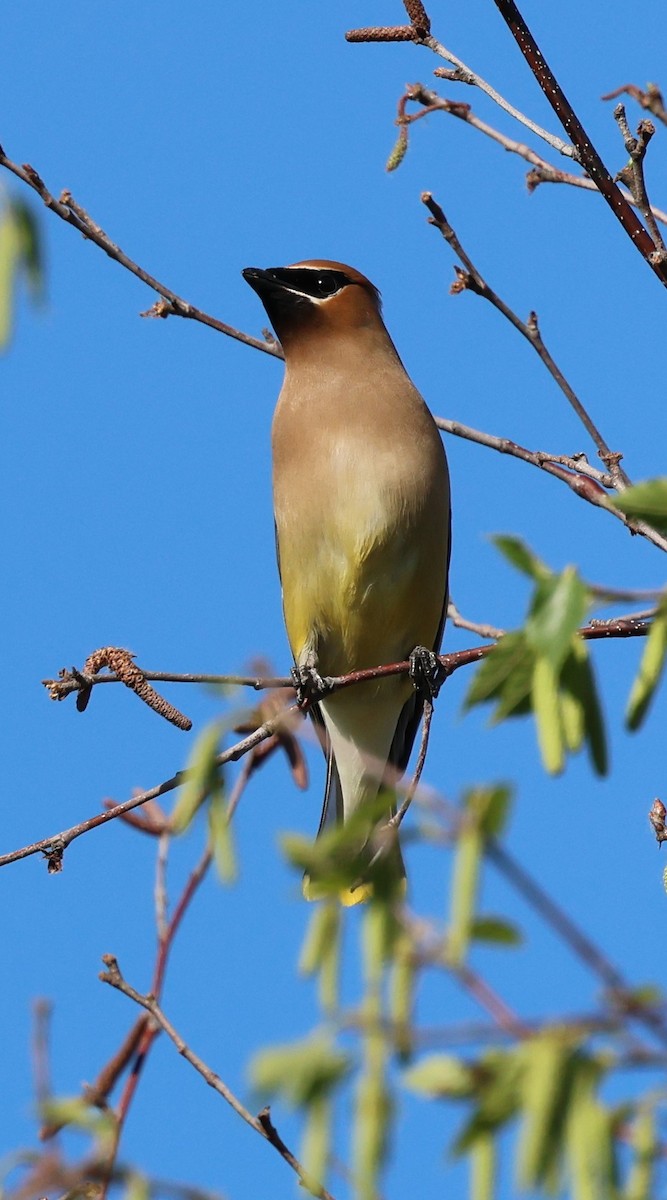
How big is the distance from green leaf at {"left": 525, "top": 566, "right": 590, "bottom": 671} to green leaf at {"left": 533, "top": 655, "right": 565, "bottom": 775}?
0.01m

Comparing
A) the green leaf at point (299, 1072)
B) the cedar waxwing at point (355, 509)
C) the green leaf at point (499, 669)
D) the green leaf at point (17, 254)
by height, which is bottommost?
the green leaf at point (299, 1072)

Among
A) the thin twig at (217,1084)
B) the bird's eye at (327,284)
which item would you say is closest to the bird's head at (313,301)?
the bird's eye at (327,284)

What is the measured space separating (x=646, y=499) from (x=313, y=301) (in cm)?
422

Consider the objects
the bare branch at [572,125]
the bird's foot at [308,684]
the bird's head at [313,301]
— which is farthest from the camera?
the bird's head at [313,301]

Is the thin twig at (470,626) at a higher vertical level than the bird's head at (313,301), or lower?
lower

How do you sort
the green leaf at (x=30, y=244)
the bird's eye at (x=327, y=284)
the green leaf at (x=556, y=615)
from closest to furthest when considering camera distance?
the green leaf at (x=556, y=615)
the green leaf at (x=30, y=244)
the bird's eye at (x=327, y=284)

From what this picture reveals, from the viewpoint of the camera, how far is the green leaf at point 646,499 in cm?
189

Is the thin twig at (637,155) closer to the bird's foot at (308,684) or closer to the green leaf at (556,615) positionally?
the bird's foot at (308,684)

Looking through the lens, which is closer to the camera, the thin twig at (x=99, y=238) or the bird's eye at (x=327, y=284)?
the thin twig at (x=99, y=238)

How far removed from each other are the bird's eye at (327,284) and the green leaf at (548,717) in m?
4.42

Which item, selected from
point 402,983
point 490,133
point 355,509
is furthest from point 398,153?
point 402,983

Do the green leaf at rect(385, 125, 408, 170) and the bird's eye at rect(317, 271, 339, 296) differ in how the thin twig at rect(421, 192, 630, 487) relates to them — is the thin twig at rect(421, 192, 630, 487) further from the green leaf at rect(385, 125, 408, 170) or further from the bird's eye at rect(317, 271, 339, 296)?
the bird's eye at rect(317, 271, 339, 296)

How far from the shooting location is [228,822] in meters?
2.25

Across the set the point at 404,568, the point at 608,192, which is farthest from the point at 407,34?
the point at 404,568
